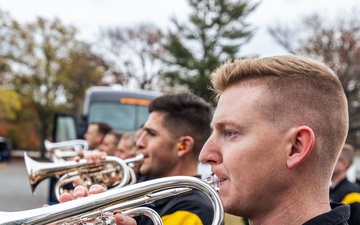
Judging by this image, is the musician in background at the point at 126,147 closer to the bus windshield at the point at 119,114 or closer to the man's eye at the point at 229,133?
the man's eye at the point at 229,133

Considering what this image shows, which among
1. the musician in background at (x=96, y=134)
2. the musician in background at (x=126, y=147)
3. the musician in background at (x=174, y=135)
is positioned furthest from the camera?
the musician in background at (x=96, y=134)

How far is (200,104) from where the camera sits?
11.8 ft

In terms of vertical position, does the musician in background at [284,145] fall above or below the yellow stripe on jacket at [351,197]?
above

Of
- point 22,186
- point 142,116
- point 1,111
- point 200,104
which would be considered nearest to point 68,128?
point 142,116

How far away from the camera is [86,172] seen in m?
3.77

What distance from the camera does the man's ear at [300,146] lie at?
1.65m

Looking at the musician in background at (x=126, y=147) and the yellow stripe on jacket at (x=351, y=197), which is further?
the yellow stripe on jacket at (x=351, y=197)

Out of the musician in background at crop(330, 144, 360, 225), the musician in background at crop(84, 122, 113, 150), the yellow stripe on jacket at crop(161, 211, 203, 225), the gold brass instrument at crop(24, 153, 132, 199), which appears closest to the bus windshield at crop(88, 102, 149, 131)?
the musician in background at crop(84, 122, 113, 150)

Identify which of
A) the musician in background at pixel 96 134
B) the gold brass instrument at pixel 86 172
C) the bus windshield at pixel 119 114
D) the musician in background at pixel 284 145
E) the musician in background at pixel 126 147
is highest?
the musician in background at pixel 284 145

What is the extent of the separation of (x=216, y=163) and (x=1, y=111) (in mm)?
33925

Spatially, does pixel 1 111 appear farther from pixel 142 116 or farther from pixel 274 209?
pixel 274 209

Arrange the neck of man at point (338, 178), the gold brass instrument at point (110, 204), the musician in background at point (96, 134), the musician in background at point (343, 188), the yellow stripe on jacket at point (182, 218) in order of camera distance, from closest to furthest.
→ the gold brass instrument at point (110, 204) < the yellow stripe on jacket at point (182, 218) < the musician in background at point (343, 188) < the neck of man at point (338, 178) < the musician in background at point (96, 134)

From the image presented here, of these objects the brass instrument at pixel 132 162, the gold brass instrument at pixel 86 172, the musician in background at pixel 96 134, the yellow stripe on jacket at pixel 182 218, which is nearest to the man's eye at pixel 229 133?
the yellow stripe on jacket at pixel 182 218

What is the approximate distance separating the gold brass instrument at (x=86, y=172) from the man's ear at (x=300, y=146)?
6.86ft
